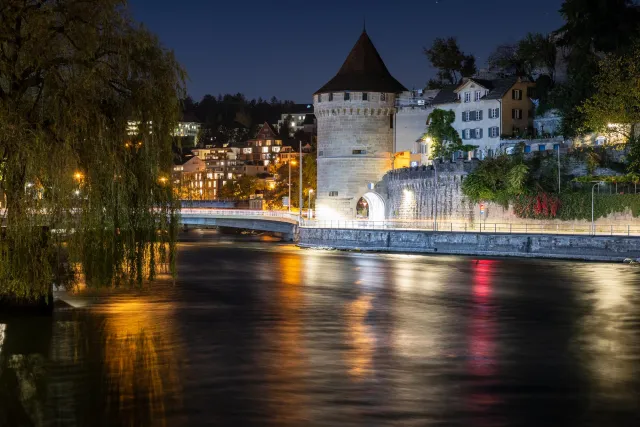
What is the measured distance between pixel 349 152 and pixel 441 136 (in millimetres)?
6781

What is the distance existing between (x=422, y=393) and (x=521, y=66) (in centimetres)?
6102

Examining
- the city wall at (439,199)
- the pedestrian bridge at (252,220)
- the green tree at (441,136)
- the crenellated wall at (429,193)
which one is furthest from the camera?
the green tree at (441,136)

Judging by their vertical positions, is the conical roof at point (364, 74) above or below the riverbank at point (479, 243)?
above

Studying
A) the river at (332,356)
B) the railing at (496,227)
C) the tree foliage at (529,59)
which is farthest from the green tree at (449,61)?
the river at (332,356)

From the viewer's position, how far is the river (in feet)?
48.9

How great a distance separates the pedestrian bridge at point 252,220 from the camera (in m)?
63.2

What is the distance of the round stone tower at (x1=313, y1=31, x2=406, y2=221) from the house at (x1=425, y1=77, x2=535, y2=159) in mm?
5080

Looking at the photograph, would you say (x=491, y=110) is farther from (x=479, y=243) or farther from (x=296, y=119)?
(x=296, y=119)

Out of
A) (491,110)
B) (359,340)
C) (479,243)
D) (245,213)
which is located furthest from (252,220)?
(359,340)

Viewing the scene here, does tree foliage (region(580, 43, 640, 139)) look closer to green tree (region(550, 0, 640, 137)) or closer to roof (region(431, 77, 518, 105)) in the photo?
green tree (region(550, 0, 640, 137))

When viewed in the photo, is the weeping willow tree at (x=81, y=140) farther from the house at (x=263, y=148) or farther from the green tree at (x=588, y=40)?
the house at (x=263, y=148)

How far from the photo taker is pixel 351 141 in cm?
6328

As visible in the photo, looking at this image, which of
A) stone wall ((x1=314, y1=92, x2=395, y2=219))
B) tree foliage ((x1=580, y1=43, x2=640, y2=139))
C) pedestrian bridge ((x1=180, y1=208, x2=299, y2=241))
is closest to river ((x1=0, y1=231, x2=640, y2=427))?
tree foliage ((x1=580, y1=43, x2=640, y2=139))

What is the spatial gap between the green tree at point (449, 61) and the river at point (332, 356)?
172 feet
